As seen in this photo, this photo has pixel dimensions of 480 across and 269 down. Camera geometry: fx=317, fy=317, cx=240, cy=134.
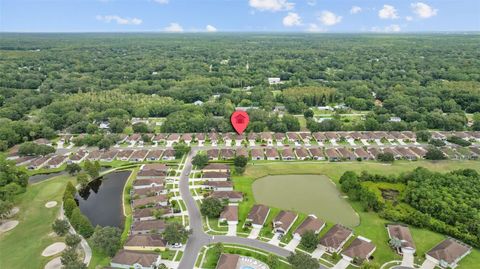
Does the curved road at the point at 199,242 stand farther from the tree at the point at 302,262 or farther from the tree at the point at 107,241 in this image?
the tree at the point at 107,241

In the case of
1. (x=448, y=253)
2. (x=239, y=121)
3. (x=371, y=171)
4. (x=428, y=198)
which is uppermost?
(x=239, y=121)

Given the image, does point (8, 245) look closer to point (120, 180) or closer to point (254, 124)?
point (120, 180)

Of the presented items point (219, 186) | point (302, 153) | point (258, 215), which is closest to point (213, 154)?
point (219, 186)

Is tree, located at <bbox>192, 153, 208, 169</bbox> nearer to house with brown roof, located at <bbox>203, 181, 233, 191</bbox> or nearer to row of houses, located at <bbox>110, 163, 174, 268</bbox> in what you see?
row of houses, located at <bbox>110, 163, 174, 268</bbox>

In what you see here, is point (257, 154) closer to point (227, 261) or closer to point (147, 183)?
point (147, 183)

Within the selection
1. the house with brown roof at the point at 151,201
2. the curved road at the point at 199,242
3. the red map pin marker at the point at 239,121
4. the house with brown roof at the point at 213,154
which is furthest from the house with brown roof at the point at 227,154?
the curved road at the point at 199,242

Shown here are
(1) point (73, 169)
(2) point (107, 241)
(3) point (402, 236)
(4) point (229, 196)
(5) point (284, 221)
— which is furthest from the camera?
(1) point (73, 169)
